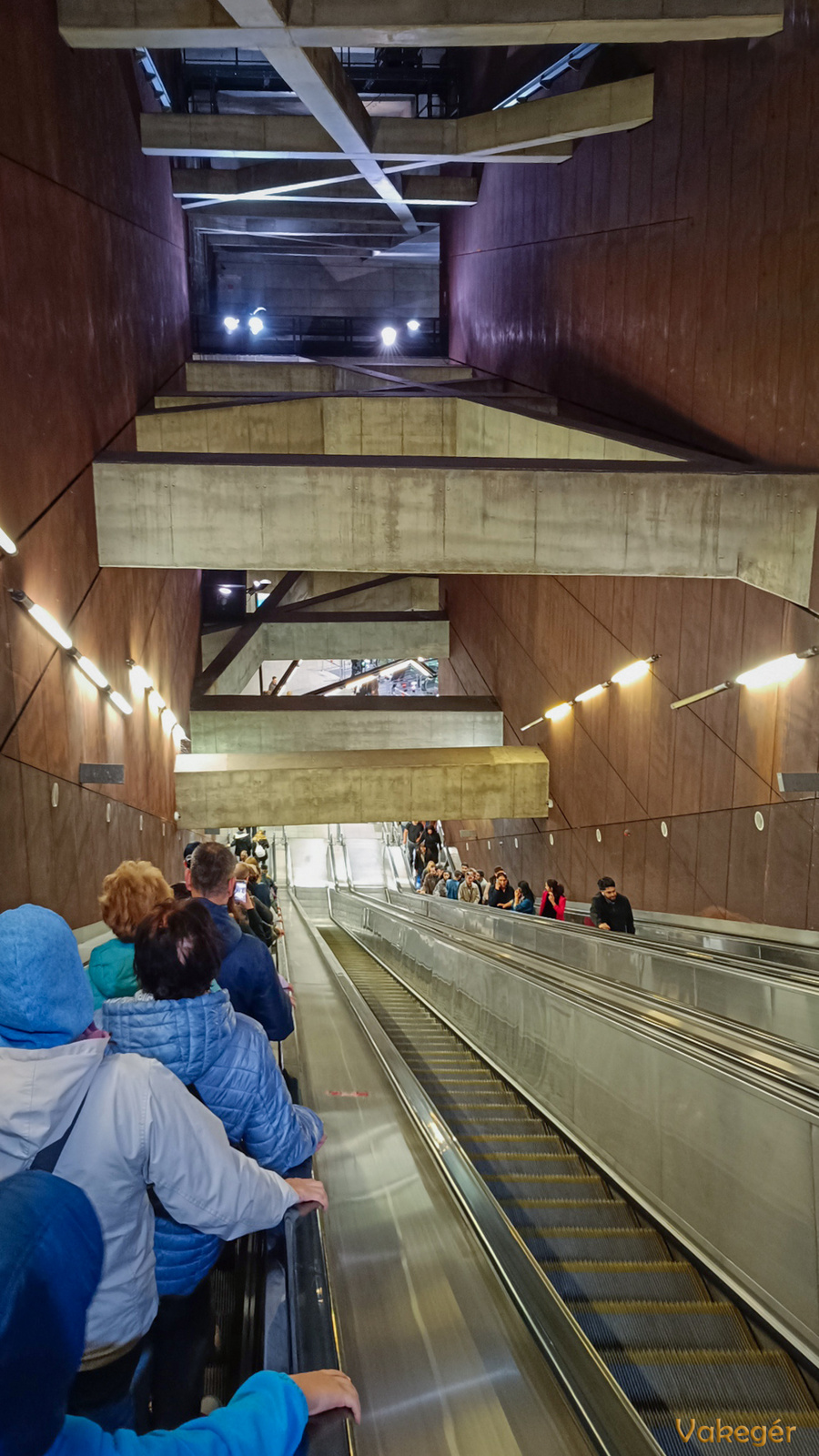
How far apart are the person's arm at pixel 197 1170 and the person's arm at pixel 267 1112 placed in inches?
19.3

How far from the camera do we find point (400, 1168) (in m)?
3.51

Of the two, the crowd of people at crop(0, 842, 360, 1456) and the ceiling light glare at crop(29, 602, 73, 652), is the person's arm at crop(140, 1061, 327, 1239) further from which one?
the ceiling light glare at crop(29, 602, 73, 652)

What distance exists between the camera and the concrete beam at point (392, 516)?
1044cm


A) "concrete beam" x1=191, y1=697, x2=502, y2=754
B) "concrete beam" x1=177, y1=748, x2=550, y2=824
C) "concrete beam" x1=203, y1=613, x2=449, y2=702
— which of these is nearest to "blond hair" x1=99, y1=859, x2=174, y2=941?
"concrete beam" x1=177, y1=748, x2=550, y2=824

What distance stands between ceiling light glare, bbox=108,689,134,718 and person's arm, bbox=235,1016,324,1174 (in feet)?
33.6

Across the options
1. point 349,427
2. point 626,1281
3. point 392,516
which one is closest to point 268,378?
point 349,427

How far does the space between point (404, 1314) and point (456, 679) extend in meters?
27.3

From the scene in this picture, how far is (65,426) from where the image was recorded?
9.88m

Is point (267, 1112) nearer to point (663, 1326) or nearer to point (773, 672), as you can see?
point (663, 1326)

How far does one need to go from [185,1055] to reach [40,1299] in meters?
1.46

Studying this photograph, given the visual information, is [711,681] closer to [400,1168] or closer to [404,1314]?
[400,1168]

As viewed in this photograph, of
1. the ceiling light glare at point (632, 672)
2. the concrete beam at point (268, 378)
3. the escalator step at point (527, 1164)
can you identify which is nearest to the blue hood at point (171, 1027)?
the escalator step at point (527, 1164)

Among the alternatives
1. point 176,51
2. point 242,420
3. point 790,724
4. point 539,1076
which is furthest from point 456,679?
point 539,1076

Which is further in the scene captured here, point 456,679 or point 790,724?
point 456,679
